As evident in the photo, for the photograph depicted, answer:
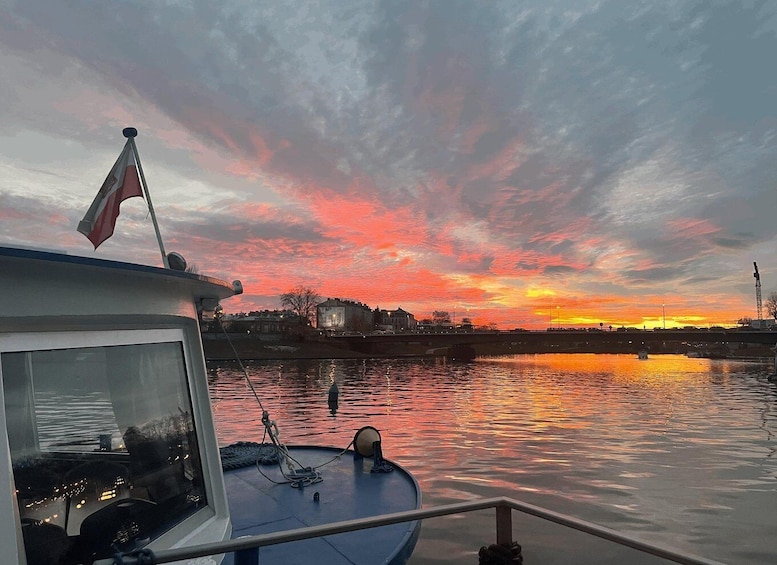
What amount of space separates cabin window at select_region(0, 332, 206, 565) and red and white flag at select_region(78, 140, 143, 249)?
193 centimetres

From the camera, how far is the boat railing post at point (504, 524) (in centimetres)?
382

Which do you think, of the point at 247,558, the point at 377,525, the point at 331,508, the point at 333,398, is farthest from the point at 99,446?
the point at 333,398

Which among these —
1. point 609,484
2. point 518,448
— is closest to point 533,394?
point 518,448

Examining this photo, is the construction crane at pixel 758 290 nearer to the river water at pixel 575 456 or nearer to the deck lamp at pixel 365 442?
the river water at pixel 575 456

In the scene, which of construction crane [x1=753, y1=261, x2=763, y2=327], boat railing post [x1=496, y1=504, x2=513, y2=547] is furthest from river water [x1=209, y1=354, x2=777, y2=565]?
construction crane [x1=753, y1=261, x2=763, y2=327]

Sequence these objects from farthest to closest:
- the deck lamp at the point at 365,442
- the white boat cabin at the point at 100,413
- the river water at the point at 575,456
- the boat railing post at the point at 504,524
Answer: the river water at the point at 575,456 → the deck lamp at the point at 365,442 → the white boat cabin at the point at 100,413 → the boat railing post at the point at 504,524

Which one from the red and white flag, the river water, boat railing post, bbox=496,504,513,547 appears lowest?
the river water

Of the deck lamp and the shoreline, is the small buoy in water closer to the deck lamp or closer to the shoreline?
the deck lamp

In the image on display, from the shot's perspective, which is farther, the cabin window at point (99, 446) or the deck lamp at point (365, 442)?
the deck lamp at point (365, 442)

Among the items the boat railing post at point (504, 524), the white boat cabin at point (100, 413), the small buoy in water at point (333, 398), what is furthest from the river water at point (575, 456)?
the boat railing post at point (504, 524)

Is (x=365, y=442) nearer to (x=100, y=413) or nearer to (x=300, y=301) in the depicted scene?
(x=100, y=413)

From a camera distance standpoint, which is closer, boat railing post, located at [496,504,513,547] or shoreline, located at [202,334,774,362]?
boat railing post, located at [496,504,513,547]

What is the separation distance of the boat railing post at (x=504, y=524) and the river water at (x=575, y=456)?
868cm

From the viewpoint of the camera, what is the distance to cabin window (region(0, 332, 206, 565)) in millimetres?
4141
